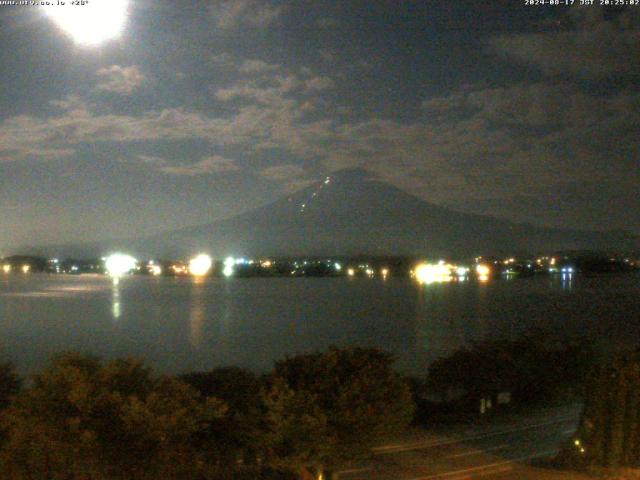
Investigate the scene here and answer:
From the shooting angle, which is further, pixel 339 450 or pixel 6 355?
pixel 6 355

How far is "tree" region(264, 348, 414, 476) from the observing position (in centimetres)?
771

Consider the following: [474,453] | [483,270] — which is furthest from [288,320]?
[483,270]

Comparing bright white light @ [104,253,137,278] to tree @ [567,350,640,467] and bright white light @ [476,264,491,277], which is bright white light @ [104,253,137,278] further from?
tree @ [567,350,640,467]

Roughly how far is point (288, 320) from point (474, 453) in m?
47.8

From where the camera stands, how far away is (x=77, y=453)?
273 inches

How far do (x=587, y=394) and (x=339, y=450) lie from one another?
3.14 metres

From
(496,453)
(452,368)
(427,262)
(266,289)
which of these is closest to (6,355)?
(452,368)

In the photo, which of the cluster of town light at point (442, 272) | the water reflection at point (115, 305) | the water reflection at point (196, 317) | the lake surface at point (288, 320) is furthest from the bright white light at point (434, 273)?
the water reflection at point (115, 305)

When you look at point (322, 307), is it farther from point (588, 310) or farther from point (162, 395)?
point (162, 395)

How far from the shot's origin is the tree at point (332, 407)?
7.71 metres

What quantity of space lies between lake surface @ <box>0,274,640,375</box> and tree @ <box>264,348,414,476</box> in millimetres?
21507

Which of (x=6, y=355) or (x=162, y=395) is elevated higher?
(x=162, y=395)

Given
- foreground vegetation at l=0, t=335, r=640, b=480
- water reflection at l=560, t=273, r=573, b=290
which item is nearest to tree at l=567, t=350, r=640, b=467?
foreground vegetation at l=0, t=335, r=640, b=480

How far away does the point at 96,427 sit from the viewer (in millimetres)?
7008
